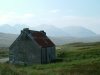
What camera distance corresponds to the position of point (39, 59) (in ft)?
189

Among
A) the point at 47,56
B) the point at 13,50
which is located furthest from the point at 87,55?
the point at 13,50

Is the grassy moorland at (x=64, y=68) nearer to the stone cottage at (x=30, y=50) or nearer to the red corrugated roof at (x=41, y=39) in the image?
the stone cottage at (x=30, y=50)

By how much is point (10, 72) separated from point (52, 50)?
153 feet

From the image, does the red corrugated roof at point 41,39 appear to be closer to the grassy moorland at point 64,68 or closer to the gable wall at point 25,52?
the gable wall at point 25,52

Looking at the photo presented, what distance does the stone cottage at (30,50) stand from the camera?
190 ft

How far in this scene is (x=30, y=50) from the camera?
2309 inches

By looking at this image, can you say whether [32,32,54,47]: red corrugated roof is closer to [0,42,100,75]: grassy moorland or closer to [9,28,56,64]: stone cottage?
[9,28,56,64]: stone cottage

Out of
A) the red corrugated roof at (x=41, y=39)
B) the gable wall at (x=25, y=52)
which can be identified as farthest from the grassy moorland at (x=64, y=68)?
the red corrugated roof at (x=41, y=39)

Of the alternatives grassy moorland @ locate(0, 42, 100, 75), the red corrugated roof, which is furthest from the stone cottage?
grassy moorland @ locate(0, 42, 100, 75)

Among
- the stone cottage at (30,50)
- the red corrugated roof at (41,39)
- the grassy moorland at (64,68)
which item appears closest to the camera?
the grassy moorland at (64,68)

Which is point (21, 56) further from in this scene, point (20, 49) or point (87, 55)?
point (87, 55)

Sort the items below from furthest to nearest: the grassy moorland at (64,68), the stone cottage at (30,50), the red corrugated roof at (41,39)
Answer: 1. the red corrugated roof at (41,39)
2. the stone cottage at (30,50)
3. the grassy moorland at (64,68)

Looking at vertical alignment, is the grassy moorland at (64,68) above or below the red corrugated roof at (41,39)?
below

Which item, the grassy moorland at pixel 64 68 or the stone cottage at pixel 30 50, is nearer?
the grassy moorland at pixel 64 68
